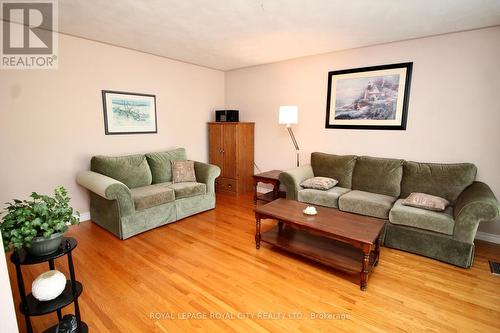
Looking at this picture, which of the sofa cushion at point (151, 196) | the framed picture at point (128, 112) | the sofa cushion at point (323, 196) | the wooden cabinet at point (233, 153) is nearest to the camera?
the sofa cushion at point (151, 196)

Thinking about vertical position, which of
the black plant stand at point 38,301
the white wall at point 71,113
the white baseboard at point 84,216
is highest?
the white wall at point 71,113

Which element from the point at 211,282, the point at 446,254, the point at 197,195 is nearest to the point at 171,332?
the point at 211,282

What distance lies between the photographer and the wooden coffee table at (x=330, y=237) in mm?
2123

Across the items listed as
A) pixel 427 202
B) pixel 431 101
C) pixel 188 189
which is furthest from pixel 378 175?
pixel 188 189

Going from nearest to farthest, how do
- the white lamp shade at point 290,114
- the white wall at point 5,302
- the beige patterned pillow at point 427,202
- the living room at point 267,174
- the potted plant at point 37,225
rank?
the white wall at point 5,302, the potted plant at point 37,225, the living room at point 267,174, the beige patterned pillow at point 427,202, the white lamp shade at point 290,114

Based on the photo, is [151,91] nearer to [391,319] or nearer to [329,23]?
[329,23]

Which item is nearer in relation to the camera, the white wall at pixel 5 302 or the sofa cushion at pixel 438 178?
the white wall at pixel 5 302

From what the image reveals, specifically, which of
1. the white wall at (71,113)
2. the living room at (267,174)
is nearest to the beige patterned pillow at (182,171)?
the living room at (267,174)

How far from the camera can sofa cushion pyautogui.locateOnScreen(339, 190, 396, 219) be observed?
9.45 ft

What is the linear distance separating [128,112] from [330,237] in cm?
333

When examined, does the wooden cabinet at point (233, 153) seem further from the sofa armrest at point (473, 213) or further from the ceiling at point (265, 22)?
the sofa armrest at point (473, 213)

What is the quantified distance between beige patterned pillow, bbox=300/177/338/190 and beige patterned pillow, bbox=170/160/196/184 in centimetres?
172

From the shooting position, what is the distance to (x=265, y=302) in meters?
1.96

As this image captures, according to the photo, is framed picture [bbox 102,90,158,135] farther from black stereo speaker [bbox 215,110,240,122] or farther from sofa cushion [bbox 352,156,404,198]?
sofa cushion [bbox 352,156,404,198]
